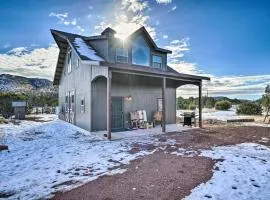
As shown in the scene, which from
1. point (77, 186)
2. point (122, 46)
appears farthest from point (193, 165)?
point (122, 46)

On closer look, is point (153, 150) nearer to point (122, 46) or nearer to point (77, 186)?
point (77, 186)

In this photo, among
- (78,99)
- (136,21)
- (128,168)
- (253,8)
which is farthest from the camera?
(136,21)

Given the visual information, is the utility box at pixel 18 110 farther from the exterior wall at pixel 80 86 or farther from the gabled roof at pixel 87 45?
the gabled roof at pixel 87 45

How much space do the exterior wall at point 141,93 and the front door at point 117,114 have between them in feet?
0.78

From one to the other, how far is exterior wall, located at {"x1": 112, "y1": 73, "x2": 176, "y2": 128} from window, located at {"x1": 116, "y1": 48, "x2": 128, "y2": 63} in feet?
3.52

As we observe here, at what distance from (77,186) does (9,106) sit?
19.9m

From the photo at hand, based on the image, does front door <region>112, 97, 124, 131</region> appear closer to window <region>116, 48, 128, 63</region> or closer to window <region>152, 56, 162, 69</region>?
window <region>116, 48, 128, 63</region>

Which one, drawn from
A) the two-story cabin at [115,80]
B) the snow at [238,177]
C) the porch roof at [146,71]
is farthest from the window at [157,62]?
the snow at [238,177]

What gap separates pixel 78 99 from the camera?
12.4 metres

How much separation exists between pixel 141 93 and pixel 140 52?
2.65 metres

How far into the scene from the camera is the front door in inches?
453

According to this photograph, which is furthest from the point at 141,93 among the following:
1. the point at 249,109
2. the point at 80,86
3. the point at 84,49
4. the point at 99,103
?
the point at 249,109

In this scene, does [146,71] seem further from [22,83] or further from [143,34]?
[22,83]

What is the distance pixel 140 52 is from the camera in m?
13.0
